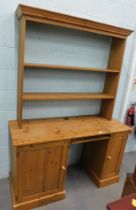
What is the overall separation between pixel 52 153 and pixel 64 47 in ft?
4.13

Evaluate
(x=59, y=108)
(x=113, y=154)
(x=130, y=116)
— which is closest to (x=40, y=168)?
(x=59, y=108)

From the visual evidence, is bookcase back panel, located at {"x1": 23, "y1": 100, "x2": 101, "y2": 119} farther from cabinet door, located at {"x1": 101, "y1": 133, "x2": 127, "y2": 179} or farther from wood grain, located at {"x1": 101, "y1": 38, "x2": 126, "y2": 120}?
cabinet door, located at {"x1": 101, "y1": 133, "x2": 127, "y2": 179}

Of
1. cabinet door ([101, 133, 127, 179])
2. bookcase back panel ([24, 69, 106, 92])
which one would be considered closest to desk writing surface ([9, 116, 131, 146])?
cabinet door ([101, 133, 127, 179])

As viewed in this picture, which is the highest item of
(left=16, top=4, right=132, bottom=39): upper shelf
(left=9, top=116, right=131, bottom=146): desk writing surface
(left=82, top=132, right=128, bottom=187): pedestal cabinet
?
(left=16, top=4, right=132, bottom=39): upper shelf

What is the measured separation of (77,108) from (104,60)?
0.78 meters

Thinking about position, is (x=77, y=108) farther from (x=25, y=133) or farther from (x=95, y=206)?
(x=95, y=206)

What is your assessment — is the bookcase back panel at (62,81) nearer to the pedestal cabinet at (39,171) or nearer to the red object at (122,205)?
the pedestal cabinet at (39,171)

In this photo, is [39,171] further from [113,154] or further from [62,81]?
[62,81]

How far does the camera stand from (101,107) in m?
2.70

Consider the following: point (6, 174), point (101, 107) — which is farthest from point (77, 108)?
point (6, 174)

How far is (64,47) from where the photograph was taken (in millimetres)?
2176

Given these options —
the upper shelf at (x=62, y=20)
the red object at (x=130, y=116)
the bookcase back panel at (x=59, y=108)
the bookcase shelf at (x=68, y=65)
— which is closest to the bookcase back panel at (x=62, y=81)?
the bookcase shelf at (x=68, y=65)

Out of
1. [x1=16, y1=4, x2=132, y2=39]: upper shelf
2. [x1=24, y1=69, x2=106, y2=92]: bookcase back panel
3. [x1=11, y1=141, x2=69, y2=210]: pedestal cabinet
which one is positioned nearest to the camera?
[x1=16, y1=4, x2=132, y2=39]: upper shelf

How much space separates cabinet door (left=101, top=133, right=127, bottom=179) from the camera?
7.47 ft
